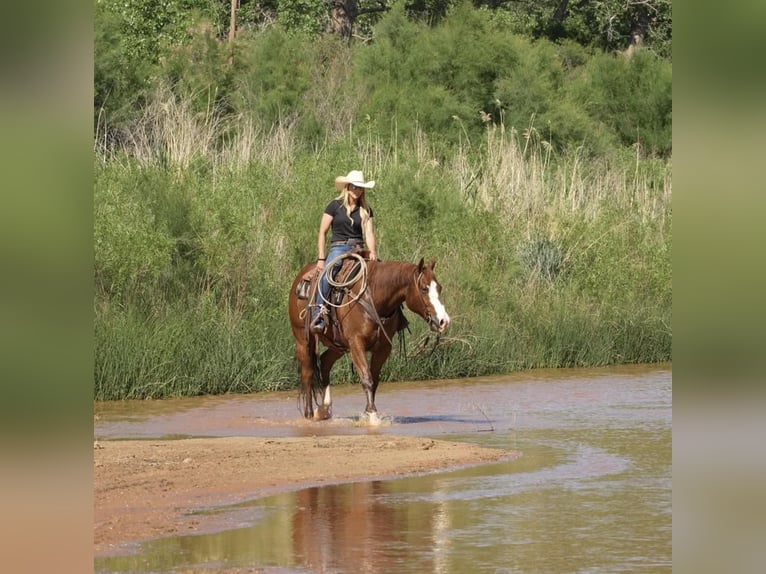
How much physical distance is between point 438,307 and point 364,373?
106 cm

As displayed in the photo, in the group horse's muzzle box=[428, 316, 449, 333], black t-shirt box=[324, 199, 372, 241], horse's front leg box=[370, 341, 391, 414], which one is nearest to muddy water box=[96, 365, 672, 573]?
horse's front leg box=[370, 341, 391, 414]

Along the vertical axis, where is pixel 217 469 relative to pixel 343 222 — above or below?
Answer: below

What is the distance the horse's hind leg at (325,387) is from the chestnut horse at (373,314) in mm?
10

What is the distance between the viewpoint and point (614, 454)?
12.8 metres

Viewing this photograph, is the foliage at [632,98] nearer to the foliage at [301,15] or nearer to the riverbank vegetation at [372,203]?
the riverbank vegetation at [372,203]

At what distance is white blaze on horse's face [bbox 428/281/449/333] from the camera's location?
45.2 feet

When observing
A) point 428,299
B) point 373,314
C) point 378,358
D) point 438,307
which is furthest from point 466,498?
point 378,358

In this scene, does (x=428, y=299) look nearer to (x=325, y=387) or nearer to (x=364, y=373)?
(x=364, y=373)

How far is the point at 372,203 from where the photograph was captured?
22.2 m

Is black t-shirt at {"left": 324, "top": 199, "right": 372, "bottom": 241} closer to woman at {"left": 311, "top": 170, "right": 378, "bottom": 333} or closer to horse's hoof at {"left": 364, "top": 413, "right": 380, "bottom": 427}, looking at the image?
woman at {"left": 311, "top": 170, "right": 378, "bottom": 333}
